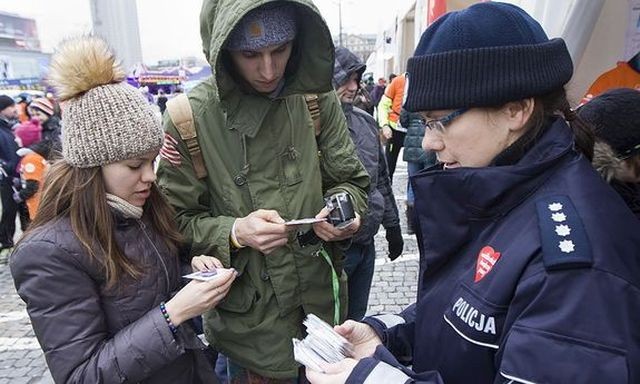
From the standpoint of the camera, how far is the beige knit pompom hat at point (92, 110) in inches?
61.2

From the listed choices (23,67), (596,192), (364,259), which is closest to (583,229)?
(596,192)

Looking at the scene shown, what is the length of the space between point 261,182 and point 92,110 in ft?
2.09

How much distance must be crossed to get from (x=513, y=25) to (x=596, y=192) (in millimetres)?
398

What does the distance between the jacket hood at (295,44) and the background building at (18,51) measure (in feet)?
140

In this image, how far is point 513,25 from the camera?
3.38 ft

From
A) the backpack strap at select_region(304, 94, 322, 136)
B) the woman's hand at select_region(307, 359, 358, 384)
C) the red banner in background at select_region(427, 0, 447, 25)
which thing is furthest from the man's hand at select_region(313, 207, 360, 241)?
the red banner in background at select_region(427, 0, 447, 25)

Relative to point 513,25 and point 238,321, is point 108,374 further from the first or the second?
point 513,25

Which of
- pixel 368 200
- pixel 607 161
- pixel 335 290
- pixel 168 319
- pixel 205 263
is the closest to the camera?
pixel 168 319

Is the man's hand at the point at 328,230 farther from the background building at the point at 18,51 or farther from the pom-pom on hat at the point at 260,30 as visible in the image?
the background building at the point at 18,51

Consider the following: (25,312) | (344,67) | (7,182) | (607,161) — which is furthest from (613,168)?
(7,182)

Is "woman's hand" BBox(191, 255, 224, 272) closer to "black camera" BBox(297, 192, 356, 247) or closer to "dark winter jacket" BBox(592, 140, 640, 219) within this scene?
"black camera" BBox(297, 192, 356, 247)

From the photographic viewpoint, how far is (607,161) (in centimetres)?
189

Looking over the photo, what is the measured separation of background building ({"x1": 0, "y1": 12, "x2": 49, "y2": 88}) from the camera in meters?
40.3

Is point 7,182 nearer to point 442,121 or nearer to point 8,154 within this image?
point 8,154
